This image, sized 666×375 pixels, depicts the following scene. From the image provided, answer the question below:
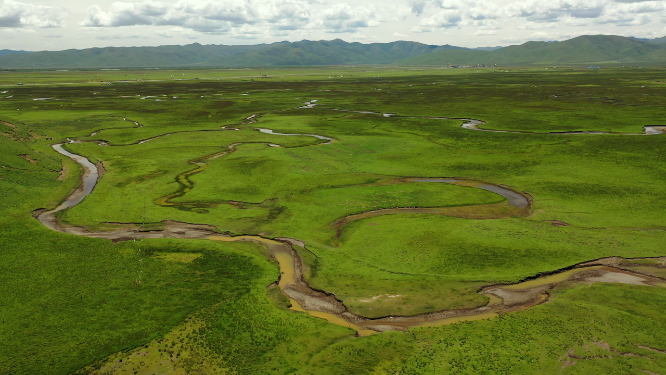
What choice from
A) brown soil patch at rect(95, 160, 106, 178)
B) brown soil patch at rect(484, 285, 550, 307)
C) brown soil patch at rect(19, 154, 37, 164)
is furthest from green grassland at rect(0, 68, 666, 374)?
brown soil patch at rect(95, 160, 106, 178)

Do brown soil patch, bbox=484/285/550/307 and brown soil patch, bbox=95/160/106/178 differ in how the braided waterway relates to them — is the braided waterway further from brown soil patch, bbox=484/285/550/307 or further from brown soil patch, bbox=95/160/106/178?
brown soil patch, bbox=95/160/106/178

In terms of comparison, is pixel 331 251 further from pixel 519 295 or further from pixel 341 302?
pixel 519 295

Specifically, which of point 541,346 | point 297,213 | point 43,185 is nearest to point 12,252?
point 43,185

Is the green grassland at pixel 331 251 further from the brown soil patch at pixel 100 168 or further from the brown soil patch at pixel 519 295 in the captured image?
the brown soil patch at pixel 100 168

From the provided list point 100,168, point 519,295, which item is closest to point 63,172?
point 100,168

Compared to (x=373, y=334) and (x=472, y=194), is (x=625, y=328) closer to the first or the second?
(x=373, y=334)

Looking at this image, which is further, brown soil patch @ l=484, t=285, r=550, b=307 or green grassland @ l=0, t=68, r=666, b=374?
brown soil patch @ l=484, t=285, r=550, b=307
